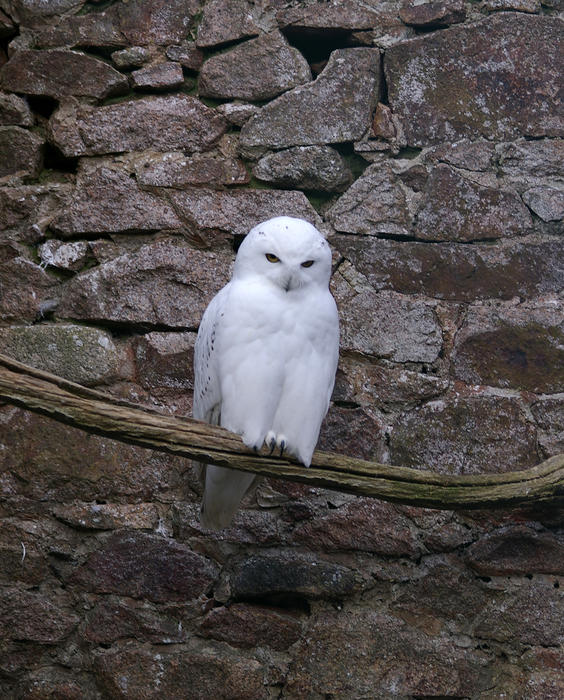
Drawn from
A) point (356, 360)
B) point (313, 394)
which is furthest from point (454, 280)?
point (313, 394)

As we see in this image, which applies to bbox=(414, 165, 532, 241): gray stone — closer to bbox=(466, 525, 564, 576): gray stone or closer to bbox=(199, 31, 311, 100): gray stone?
bbox=(199, 31, 311, 100): gray stone

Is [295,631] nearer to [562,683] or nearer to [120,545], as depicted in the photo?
[120,545]

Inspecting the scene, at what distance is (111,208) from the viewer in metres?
2.92

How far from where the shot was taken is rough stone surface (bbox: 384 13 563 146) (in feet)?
9.74

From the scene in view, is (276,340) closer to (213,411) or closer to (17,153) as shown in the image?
(213,411)

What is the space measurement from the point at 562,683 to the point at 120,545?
4.55 feet

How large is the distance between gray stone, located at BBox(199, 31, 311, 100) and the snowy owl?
918 mm

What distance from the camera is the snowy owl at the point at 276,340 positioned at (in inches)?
87.3

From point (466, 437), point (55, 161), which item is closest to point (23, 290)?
point (55, 161)

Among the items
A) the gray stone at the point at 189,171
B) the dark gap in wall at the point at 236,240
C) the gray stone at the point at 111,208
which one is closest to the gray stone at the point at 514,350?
the dark gap in wall at the point at 236,240

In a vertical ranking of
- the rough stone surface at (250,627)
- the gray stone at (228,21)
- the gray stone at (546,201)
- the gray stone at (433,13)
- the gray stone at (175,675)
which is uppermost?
the gray stone at (433,13)

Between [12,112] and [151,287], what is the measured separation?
81 centimetres

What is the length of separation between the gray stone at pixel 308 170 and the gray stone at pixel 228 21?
0.48m

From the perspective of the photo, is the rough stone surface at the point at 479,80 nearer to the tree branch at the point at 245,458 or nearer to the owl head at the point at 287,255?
the owl head at the point at 287,255
